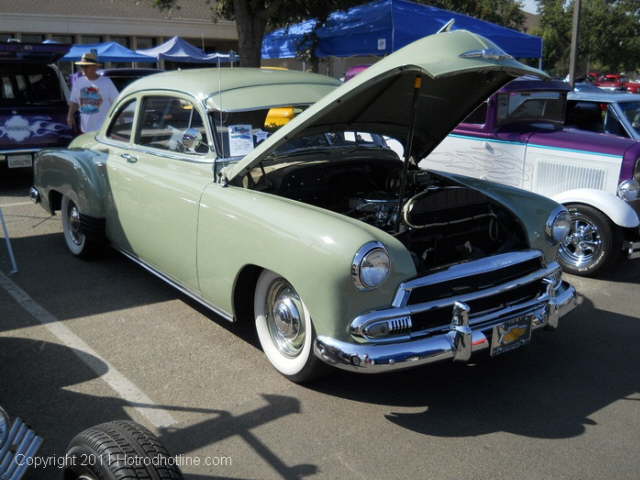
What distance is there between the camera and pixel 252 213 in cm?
353

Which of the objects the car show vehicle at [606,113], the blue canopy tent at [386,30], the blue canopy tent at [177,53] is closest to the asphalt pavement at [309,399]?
the car show vehicle at [606,113]

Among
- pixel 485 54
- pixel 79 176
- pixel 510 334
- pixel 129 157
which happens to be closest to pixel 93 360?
pixel 129 157

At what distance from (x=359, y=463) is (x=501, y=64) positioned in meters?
2.10

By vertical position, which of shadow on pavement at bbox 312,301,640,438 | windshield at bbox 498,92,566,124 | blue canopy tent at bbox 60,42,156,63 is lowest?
shadow on pavement at bbox 312,301,640,438

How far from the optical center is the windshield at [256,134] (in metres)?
4.12

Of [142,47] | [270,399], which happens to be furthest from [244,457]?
[142,47]

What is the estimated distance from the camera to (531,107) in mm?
6840

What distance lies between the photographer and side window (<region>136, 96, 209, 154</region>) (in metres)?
4.20

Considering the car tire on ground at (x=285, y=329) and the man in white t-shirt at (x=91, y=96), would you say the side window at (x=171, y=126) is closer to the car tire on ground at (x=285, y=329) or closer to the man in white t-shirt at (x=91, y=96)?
the car tire on ground at (x=285, y=329)

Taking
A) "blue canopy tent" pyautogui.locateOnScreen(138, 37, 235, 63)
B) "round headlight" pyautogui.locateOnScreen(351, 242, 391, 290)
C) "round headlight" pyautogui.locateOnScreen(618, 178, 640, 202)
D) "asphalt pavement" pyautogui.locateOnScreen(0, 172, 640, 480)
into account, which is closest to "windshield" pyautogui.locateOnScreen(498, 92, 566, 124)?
"round headlight" pyautogui.locateOnScreen(618, 178, 640, 202)

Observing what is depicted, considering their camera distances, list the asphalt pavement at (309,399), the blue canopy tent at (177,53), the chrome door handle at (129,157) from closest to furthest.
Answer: the asphalt pavement at (309,399) → the chrome door handle at (129,157) → the blue canopy tent at (177,53)

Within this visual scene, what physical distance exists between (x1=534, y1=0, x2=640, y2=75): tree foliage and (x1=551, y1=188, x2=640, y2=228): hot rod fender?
30.6 metres

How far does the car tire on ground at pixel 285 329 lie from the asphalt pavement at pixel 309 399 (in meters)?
0.13

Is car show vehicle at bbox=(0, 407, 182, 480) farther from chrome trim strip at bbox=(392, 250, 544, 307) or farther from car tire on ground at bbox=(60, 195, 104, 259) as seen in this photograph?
car tire on ground at bbox=(60, 195, 104, 259)
